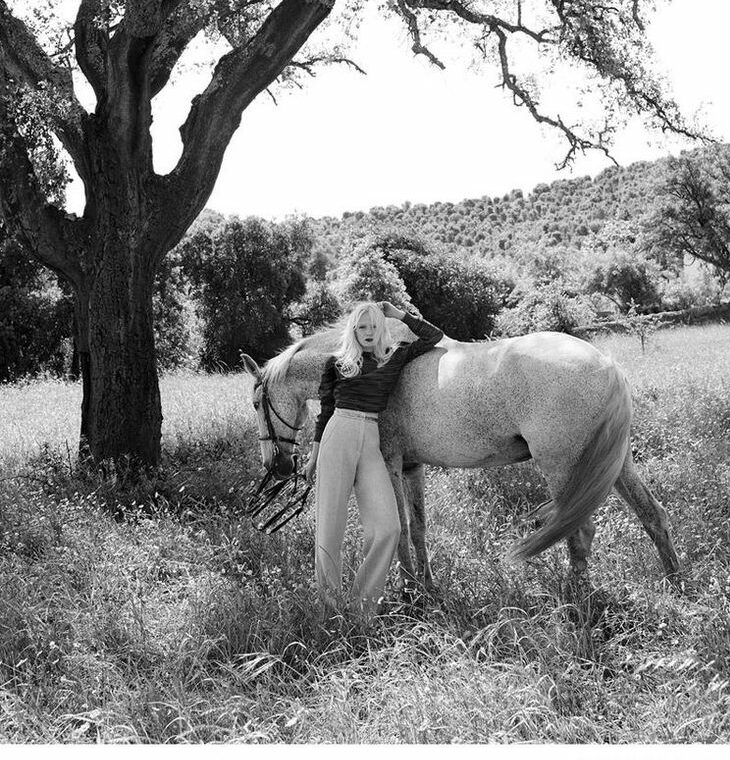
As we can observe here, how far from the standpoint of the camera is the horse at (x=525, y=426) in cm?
449

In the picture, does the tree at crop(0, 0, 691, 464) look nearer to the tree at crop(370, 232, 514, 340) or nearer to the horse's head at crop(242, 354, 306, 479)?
the horse's head at crop(242, 354, 306, 479)

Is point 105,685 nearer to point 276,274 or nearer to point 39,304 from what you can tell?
point 39,304

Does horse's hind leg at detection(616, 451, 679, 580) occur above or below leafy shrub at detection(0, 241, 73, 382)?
below

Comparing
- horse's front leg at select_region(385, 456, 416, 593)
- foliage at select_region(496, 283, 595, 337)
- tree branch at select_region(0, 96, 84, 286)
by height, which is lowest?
horse's front leg at select_region(385, 456, 416, 593)

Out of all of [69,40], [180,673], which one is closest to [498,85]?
[69,40]

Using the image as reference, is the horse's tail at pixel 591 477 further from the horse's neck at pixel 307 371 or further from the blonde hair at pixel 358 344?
the horse's neck at pixel 307 371

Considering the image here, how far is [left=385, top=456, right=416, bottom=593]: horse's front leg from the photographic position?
493cm

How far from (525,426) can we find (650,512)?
1.05m

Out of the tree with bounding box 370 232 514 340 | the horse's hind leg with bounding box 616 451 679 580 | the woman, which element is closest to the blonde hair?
the woman

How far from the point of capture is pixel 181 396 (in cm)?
1445

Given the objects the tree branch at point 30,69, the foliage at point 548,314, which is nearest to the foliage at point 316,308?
the foliage at point 548,314

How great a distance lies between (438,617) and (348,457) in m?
1.09

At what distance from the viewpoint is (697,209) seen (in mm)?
41062

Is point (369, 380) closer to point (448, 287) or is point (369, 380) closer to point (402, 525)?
point (402, 525)
